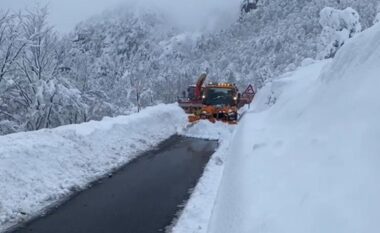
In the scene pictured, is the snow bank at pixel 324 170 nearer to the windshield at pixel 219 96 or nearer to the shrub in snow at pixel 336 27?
the windshield at pixel 219 96

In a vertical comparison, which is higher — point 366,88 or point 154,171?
point 366,88

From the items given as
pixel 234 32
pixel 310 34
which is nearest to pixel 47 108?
pixel 310 34

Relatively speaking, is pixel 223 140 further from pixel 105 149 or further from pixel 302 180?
pixel 302 180

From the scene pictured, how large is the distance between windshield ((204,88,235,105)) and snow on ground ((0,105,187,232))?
38.8 feet

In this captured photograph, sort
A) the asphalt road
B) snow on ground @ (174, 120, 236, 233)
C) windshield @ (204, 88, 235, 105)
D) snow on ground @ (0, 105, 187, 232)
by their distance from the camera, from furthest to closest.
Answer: windshield @ (204, 88, 235, 105) < snow on ground @ (0, 105, 187, 232) < snow on ground @ (174, 120, 236, 233) < the asphalt road

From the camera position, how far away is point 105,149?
47.6 ft

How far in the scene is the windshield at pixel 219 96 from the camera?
29.7 metres

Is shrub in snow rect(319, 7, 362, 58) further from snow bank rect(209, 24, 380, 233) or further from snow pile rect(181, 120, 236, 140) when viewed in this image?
snow bank rect(209, 24, 380, 233)

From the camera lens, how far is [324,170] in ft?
18.8

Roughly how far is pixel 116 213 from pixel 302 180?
4079 millimetres

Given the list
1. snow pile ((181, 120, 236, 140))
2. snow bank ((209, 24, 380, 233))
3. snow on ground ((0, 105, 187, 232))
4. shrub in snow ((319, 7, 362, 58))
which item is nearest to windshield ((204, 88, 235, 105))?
snow pile ((181, 120, 236, 140))

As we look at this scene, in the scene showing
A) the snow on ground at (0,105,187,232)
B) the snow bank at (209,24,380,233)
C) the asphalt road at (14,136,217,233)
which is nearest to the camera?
the snow bank at (209,24,380,233)

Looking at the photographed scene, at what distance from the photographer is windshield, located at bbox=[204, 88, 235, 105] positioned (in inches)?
1169

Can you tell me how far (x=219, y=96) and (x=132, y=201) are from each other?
20560mm
